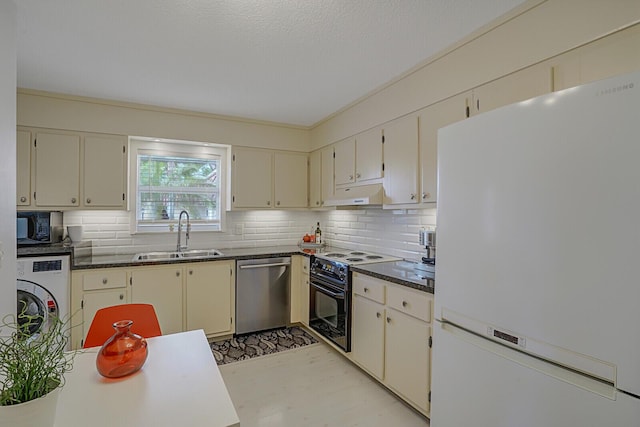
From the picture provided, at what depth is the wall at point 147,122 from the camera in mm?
2879

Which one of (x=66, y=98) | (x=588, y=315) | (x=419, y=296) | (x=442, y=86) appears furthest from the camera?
(x=66, y=98)

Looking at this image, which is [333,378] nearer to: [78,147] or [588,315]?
[588,315]

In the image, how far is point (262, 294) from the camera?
3479mm

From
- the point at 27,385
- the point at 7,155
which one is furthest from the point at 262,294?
the point at 27,385

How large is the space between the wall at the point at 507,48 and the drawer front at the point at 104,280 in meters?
2.75

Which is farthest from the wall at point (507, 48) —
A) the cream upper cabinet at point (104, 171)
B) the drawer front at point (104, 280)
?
the drawer front at point (104, 280)

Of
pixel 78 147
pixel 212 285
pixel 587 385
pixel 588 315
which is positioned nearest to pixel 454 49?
pixel 588 315

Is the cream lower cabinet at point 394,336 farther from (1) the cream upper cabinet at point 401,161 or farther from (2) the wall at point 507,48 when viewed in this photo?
(2) the wall at point 507,48

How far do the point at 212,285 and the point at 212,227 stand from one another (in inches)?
34.8

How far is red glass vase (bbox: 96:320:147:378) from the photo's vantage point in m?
1.12

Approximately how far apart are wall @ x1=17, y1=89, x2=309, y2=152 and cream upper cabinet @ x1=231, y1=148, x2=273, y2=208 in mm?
133

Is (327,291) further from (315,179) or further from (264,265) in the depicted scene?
(315,179)

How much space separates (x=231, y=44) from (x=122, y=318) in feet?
5.89

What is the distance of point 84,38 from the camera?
2.01 meters
